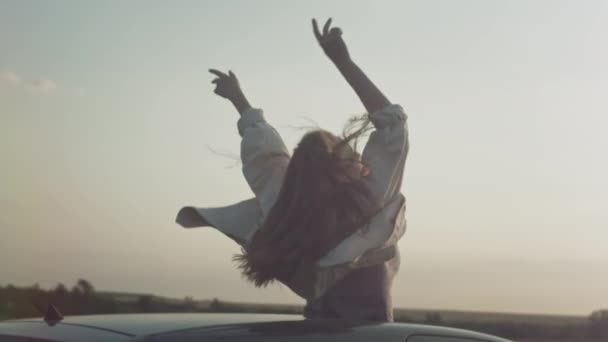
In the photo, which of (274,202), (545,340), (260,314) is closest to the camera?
(260,314)

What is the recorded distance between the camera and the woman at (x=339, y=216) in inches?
237

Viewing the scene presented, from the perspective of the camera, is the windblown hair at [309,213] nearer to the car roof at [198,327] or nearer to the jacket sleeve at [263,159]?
the jacket sleeve at [263,159]

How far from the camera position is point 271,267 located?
6008 mm

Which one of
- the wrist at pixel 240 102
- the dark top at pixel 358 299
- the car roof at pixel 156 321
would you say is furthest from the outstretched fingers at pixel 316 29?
the car roof at pixel 156 321

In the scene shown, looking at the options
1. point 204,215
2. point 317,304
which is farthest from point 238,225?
point 317,304

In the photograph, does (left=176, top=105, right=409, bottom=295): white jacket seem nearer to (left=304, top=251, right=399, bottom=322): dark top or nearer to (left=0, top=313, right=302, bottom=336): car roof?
(left=304, top=251, right=399, bottom=322): dark top

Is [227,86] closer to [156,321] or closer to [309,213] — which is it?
[309,213]

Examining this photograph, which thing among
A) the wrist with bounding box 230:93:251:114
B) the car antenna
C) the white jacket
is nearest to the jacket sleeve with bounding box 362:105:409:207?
the white jacket

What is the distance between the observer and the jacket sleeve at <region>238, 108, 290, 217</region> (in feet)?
21.8

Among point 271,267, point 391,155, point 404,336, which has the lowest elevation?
point 404,336

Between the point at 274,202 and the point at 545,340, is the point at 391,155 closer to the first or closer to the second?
the point at 274,202

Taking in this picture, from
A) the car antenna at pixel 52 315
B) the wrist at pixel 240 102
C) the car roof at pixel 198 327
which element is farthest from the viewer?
the wrist at pixel 240 102

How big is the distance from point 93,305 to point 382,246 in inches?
93.6

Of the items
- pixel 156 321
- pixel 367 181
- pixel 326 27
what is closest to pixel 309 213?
pixel 367 181
